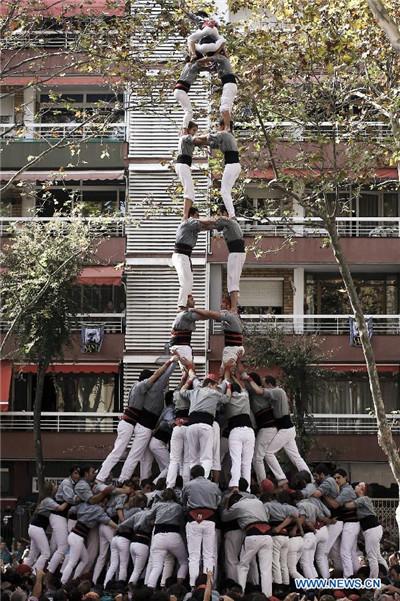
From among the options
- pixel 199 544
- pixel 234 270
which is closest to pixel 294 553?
pixel 199 544

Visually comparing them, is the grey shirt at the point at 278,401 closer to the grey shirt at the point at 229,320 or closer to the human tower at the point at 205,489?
the human tower at the point at 205,489

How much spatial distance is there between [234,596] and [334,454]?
78.8ft

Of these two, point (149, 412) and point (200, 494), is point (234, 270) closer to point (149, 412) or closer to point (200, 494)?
point (149, 412)

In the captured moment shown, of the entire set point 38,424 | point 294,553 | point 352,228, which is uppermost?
point 352,228

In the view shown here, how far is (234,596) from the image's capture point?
17547mm

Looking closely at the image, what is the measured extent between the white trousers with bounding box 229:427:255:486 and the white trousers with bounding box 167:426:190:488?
679 millimetres

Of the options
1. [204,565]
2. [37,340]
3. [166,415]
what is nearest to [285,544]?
[204,565]

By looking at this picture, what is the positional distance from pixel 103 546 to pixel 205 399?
297 centimetres

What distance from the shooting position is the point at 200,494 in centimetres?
2086

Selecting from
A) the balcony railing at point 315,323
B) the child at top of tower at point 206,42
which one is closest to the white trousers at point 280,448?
the child at top of tower at point 206,42

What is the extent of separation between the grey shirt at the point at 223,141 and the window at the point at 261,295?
21711mm

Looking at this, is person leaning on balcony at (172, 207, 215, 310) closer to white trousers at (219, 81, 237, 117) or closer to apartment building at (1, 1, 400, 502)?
white trousers at (219, 81, 237, 117)

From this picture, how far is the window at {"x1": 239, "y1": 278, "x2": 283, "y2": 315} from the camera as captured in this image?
4466 centimetres

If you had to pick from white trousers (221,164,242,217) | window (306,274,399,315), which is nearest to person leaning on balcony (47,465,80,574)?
white trousers (221,164,242,217)
